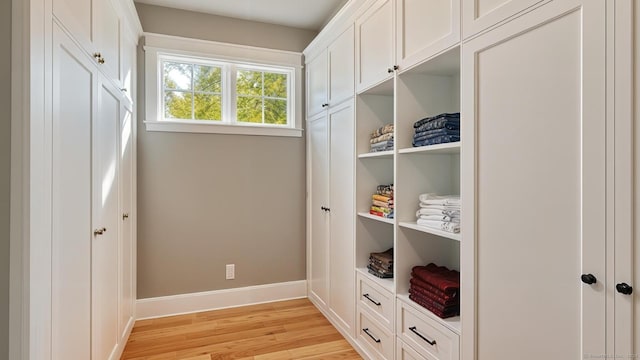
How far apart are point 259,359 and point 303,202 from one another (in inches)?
59.1

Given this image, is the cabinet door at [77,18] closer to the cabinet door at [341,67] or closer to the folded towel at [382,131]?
the cabinet door at [341,67]

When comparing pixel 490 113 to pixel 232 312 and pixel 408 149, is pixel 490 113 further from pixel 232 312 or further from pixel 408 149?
pixel 232 312

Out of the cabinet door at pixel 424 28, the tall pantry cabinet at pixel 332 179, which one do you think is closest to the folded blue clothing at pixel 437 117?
the cabinet door at pixel 424 28

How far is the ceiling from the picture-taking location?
2844 millimetres

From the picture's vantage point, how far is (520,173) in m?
1.16

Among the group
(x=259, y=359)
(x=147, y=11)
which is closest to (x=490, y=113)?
(x=259, y=359)

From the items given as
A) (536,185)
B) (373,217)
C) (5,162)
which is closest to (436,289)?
(373,217)

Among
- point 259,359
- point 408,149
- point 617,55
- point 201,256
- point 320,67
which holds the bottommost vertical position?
point 259,359

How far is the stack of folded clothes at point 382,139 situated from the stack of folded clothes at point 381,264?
27.9 inches

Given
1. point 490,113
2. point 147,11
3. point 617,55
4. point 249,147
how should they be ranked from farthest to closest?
point 249,147, point 147,11, point 490,113, point 617,55

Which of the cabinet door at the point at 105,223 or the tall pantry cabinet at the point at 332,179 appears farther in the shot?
the tall pantry cabinet at the point at 332,179

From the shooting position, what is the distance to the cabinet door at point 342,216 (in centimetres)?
240

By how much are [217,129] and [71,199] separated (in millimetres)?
1710

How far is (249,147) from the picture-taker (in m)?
3.15
